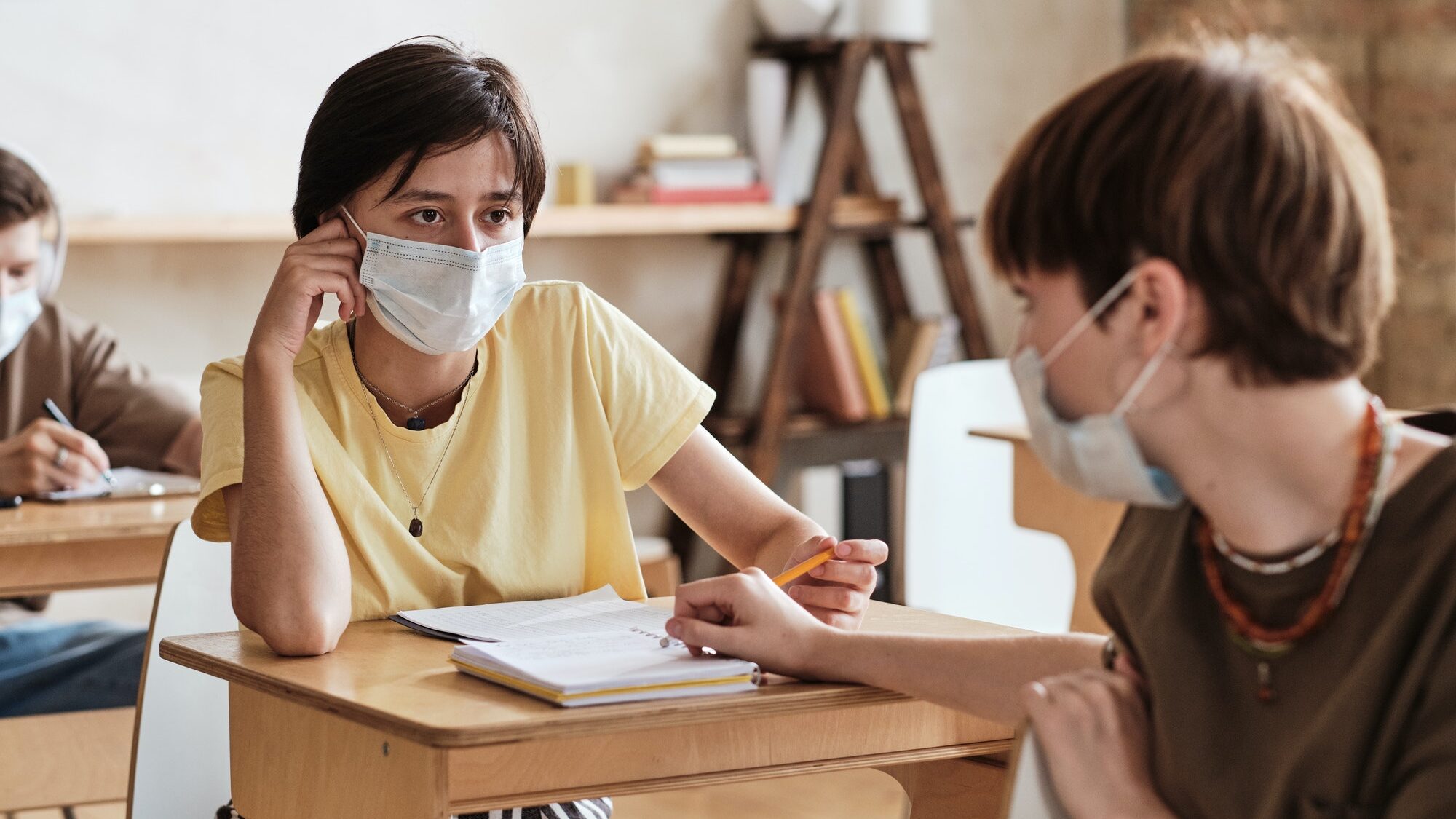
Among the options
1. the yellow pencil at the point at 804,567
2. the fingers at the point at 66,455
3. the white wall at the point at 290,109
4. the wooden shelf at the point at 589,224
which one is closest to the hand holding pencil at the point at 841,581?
the yellow pencil at the point at 804,567

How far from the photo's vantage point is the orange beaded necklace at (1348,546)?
0.97 metres

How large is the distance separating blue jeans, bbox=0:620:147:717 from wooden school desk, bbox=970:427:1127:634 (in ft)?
4.63

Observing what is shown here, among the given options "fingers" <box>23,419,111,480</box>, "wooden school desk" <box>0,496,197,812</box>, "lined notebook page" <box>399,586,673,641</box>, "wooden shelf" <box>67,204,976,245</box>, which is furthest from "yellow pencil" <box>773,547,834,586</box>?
"wooden shelf" <box>67,204,976,245</box>

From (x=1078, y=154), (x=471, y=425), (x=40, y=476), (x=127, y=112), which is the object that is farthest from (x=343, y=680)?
(x=127, y=112)

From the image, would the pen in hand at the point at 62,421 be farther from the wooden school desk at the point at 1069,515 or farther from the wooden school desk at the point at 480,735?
the wooden school desk at the point at 1069,515

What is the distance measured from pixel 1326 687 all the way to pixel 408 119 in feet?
3.44

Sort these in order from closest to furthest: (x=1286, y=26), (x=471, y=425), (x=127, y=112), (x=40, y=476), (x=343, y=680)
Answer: (x=343, y=680)
(x=471, y=425)
(x=40, y=476)
(x=127, y=112)
(x=1286, y=26)

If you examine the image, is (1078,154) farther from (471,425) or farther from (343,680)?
(471,425)

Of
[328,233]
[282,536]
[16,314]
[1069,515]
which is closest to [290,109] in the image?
[16,314]

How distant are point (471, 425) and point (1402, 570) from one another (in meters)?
1.03

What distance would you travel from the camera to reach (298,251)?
1.68m

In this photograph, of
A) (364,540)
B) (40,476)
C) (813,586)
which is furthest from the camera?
(40,476)

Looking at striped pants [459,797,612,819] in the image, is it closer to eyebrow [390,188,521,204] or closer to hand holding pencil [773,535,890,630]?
hand holding pencil [773,535,890,630]

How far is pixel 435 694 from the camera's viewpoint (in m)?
1.23
